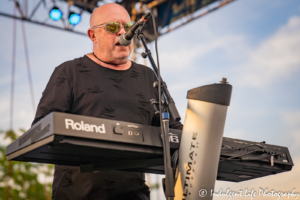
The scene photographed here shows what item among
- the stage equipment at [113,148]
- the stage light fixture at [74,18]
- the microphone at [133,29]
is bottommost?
the stage equipment at [113,148]

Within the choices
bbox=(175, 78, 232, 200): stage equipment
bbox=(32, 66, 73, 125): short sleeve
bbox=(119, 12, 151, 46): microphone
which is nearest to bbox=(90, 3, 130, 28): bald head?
bbox=(32, 66, 73, 125): short sleeve

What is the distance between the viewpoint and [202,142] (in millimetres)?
1376

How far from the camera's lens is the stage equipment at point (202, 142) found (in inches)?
54.1

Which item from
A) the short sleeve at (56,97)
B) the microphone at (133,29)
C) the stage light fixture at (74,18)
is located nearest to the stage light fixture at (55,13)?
the stage light fixture at (74,18)

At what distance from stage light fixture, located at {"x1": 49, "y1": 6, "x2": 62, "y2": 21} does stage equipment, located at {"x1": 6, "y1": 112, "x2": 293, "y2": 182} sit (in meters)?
5.03

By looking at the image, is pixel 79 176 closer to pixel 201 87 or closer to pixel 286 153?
pixel 201 87

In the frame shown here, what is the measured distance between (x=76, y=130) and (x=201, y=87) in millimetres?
561

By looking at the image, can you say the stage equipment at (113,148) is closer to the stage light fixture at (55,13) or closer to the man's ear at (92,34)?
the man's ear at (92,34)

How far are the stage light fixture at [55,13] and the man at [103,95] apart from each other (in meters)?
4.24

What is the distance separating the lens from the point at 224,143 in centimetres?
151

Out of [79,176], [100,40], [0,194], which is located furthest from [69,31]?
[0,194]

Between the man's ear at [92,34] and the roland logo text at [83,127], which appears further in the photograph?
the man's ear at [92,34]

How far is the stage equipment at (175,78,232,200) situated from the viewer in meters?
1.37

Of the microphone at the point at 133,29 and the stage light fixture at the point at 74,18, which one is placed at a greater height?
the stage light fixture at the point at 74,18
